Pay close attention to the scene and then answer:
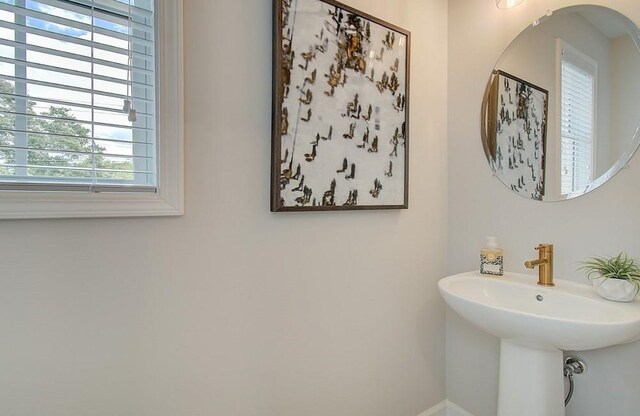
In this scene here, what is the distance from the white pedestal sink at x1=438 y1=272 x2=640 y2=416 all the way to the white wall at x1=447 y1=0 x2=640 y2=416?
0.19m

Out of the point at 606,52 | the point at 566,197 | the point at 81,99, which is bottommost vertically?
the point at 566,197

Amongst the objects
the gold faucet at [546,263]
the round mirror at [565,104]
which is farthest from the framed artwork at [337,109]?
the gold faucet at [546,263]

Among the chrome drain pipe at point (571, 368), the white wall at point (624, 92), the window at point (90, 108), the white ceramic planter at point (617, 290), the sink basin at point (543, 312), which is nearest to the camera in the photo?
the window at point (90, 108)

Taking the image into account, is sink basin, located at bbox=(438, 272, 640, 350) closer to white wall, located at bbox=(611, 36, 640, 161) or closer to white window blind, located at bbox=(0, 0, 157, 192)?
white wall, located at bbox=(611, 36, 640, 161)

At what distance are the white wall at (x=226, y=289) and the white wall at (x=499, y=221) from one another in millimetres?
210

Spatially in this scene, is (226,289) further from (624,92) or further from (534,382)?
(624,92)

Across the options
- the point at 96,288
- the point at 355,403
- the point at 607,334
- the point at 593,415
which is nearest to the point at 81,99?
the point at 96,288

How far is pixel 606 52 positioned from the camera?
129 cm

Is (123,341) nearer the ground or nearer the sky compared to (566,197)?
nearer the ground

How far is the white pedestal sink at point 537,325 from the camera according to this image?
99cm

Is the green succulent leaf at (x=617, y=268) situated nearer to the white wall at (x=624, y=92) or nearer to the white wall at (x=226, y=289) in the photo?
the white wall at (x=624, y=92)

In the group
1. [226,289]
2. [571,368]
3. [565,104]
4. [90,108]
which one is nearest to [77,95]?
[90,108]

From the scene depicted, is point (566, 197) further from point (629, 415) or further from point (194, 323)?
point (194, 323)

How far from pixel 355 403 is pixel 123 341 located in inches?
38.4
